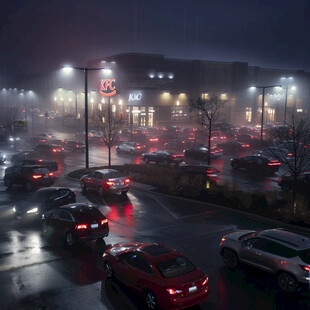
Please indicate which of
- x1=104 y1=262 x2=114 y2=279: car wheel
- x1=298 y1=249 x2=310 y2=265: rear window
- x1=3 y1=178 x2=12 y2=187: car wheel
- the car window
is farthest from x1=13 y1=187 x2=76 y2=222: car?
x1=298 y1=249 x2=310 y2=265: rear window

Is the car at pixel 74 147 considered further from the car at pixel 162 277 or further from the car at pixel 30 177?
the car at pixel 162 277

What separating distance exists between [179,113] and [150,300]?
80.1 metres

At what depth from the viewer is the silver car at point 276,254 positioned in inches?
396

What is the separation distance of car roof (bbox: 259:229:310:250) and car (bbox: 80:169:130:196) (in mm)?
11523

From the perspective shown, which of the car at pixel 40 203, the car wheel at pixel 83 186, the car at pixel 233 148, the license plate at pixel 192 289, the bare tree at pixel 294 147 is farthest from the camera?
the car at pixel 233 148

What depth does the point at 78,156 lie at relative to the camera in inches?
1700

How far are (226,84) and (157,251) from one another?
85.2 metres

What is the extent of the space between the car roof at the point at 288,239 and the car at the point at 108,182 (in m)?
11.5

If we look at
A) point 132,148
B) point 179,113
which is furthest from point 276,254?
point 179,113

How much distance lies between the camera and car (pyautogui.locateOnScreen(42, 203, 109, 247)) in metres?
13.9

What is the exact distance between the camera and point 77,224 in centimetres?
1388

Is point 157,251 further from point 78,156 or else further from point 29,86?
point 29,86

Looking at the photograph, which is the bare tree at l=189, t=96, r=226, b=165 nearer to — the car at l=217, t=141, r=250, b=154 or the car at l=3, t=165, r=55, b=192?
the car at l=217, t=141, r=250, b=154

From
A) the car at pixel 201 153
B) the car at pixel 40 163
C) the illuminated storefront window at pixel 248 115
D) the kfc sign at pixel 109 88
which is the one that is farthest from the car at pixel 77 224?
the illuminated storefront window at pixel 248 115
